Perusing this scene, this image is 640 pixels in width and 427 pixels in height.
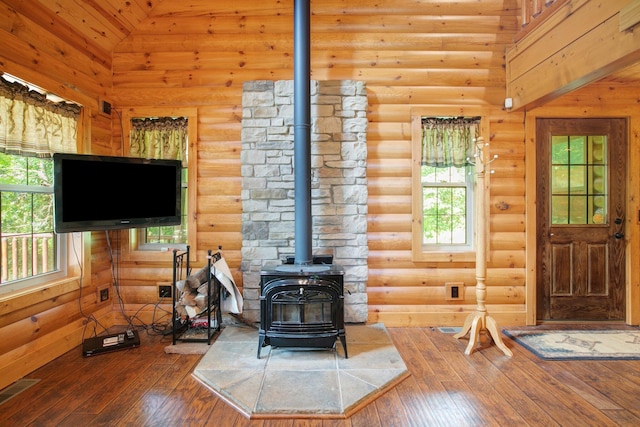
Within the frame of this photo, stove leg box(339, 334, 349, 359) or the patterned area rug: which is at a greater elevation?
stove leg box(339, 334, 349, 359)

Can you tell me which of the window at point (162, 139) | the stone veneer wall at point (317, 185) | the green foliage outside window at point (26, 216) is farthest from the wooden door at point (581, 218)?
the green foliage outside window at point (26, 216)

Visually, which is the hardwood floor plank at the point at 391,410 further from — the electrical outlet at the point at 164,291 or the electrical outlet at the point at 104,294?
the electrical outlet at the point at 104,294

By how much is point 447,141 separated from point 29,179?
3.75 metres

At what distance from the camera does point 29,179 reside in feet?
8.55

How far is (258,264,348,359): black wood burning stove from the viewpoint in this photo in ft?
8.30

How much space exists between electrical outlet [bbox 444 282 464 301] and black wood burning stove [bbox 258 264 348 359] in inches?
53.5

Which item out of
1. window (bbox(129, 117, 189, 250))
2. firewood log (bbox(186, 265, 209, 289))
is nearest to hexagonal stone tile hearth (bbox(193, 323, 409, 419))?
firewood log (bbox(186, 265, 209, 289))

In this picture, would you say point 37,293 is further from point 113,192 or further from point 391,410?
point 391,410

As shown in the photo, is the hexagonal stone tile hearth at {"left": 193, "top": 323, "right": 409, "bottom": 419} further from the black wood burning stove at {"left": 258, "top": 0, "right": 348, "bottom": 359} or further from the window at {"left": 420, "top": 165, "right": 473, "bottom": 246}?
the window at {"left": 420, "top": 165, "right": 473, "bottom": 246}

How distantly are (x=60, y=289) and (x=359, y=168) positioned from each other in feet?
9.25

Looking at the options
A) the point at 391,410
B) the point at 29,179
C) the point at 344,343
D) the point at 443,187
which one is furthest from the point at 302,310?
the point at 29,179

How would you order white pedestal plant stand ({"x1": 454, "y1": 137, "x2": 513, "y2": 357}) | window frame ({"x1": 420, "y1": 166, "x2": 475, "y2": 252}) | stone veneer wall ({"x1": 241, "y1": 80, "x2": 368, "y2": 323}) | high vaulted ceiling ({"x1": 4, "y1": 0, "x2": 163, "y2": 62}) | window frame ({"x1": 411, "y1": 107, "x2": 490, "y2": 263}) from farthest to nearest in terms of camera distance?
window frame ({"x1": 420, "y1": 166, "x2": 475, "y2": 252})
window frame ({"x1": 411, "y1": 107, "x2": 490, "y2": 263})
stone veneer wall ({"x1": 241, "y1": 80, "x2": 368, "y2": 323})
white pedestal plant stand ({"x1": 454, "y1": 137, "x2": 513, "y2": 357})
high vaulted ceiling ({"x1": 4, "y1": 0, "x2": 163, "y2": 62})

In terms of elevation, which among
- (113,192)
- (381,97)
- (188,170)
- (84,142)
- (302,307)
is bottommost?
(302,307)

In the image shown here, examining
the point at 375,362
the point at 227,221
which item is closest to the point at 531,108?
the point at 375,362
